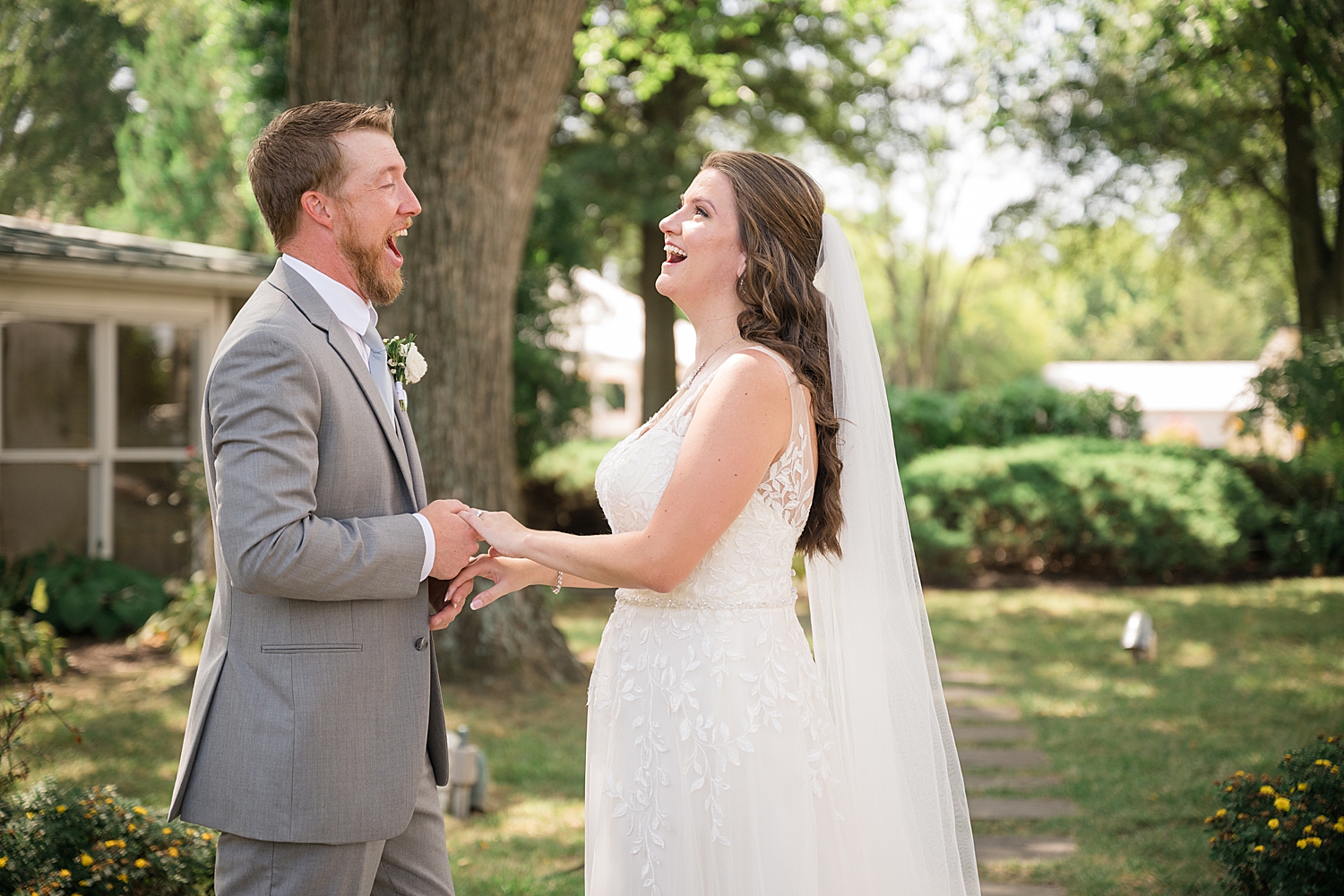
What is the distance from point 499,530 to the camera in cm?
260

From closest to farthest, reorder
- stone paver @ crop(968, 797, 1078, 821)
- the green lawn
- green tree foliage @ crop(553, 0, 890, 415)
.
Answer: the green lawn → stone paver @ crop(968, 797, 1078, 821) → green tree foliage @ crop(553, 0, 890, 415)

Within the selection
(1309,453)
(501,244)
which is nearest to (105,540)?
(501,244)

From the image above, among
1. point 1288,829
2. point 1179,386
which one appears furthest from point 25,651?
point 1179,386

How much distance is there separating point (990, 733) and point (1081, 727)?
0.61m

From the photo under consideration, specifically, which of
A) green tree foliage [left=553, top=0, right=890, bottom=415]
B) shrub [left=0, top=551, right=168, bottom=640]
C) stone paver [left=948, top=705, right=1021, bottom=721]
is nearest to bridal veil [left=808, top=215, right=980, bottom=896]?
stone paver [left=948, top=705, right=1021, bottom=721]

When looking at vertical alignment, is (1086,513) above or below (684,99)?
below

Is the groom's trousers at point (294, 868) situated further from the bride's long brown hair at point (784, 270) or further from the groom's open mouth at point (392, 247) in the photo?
the bride's long brown hair at point (784, 270)

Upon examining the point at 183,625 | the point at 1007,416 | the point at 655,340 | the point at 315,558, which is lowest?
the point at 183,625

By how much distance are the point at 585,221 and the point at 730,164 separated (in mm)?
12498

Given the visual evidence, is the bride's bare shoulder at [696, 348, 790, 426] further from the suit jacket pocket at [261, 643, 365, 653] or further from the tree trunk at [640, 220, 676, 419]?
the tree trunk at [640, 220, 676, 419]

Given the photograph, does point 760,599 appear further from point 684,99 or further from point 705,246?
point 684,99

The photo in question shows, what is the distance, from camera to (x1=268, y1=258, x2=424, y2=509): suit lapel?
2.33 meters

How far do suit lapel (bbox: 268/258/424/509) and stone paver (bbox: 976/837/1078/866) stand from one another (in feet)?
11.8

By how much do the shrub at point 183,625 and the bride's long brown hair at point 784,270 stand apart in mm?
6801
